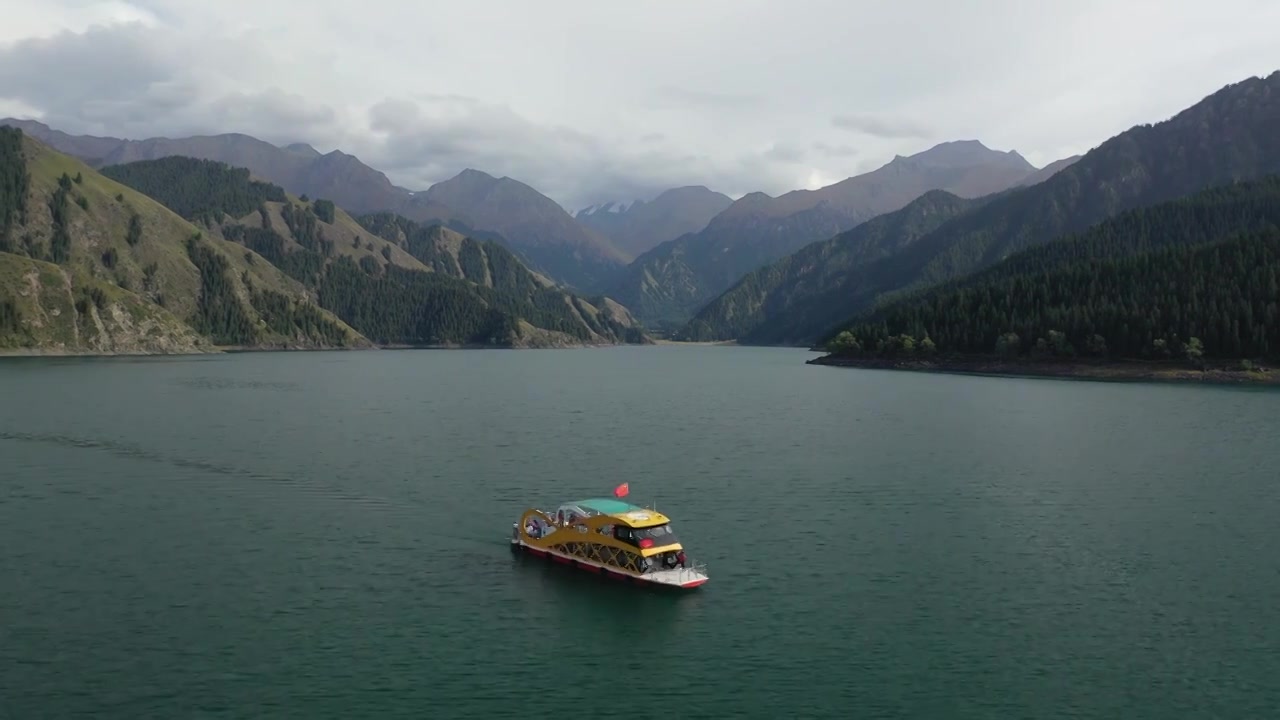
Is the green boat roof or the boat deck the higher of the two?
the green boat roof

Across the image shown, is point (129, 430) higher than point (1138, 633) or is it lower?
higher

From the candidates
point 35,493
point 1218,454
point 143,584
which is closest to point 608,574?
point 143,584

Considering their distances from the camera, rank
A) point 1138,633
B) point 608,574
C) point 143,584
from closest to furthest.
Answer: point 1138,633 → point 143,584 → point 608,574

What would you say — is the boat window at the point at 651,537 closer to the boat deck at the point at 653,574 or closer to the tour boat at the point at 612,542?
the tour boat at the point at 612,542

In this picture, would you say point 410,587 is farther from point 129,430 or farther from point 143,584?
point 129,430

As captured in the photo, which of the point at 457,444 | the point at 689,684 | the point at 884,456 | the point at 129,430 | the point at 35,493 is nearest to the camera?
the point at 689,684

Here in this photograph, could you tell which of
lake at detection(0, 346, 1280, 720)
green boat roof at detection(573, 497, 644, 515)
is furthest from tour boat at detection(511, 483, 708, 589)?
lake at detection(0, 346, 1280, 720)

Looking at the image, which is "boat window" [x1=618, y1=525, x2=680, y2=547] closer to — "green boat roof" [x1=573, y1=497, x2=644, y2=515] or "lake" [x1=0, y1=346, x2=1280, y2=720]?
"green boat roof" [x1=573, y1=497, x2=644, y2=515]
